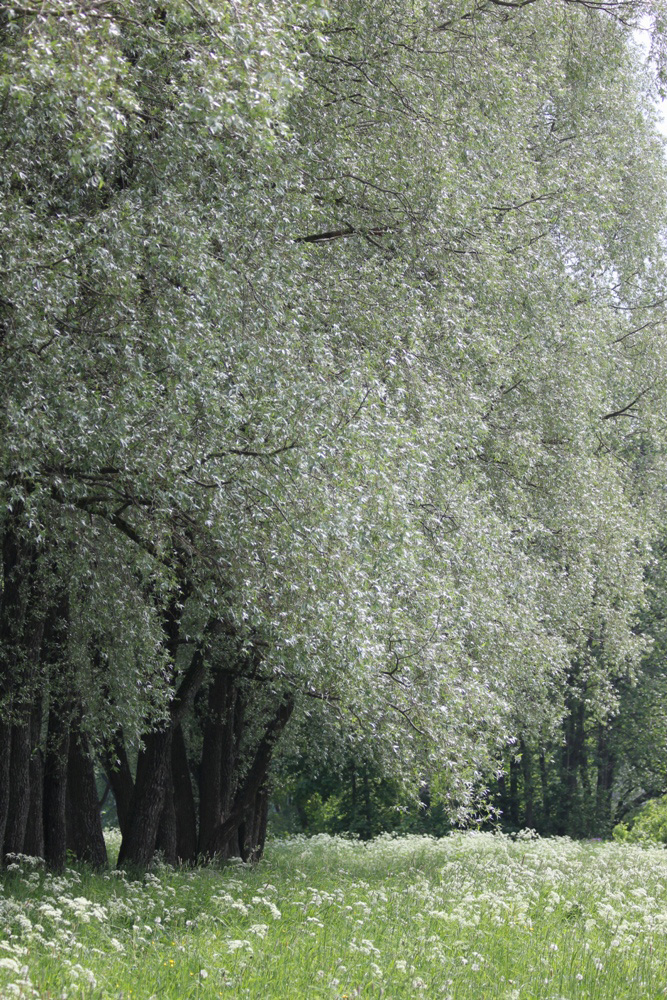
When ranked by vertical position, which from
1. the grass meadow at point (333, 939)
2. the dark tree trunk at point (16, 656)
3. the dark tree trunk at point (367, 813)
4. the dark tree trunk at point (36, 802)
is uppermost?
the dark tree trunk at point (16, 656)

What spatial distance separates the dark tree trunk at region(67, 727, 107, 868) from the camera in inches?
664

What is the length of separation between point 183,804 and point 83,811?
264cm

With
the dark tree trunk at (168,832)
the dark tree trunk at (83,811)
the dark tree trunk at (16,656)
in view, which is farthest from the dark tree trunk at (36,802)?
the dark tree trunk at (168,832)

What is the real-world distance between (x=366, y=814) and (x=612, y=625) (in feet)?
62.5

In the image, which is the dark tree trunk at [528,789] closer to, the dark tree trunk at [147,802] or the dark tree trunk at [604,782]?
the dark tree trunk at [604,782]

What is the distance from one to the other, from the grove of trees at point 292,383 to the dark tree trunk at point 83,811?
0.20ft

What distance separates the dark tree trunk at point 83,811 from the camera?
16.9 m

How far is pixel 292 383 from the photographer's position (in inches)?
408

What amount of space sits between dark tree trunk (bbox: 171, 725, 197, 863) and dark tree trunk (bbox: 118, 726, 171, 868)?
2.59m

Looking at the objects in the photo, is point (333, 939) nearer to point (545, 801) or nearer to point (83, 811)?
point (83, 811)

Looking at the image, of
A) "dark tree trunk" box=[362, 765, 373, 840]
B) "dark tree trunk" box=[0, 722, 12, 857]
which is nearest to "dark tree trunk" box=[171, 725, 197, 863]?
"dark tree trunk" box=[0, 722, 12, 857]

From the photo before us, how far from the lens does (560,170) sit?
17641 millimetres

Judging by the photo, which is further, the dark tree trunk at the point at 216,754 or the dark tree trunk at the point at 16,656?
the dark tree trunk at the point at 216,754

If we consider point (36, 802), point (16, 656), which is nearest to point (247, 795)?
point (36, 802)
